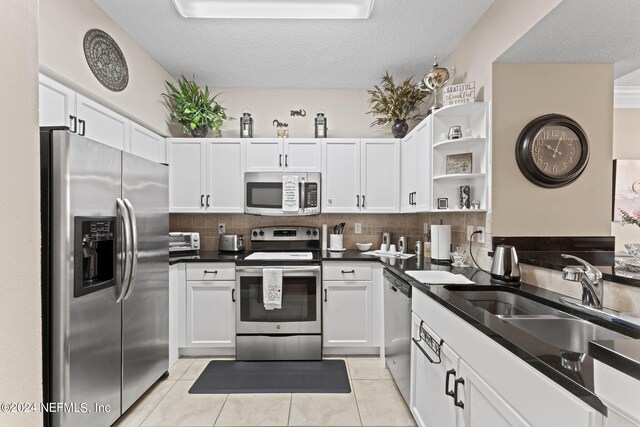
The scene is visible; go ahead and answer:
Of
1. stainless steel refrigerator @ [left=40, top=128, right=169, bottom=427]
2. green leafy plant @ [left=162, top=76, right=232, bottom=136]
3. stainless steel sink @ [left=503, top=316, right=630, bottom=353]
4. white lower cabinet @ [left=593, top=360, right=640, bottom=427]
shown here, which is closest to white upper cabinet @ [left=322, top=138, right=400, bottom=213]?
green leafy plant @ [left=162, top=76, right=232, bottom=136]

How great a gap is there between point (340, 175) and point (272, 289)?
1336 millimetres

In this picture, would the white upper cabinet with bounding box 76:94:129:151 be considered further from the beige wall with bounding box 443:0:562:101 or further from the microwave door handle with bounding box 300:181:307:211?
the beige wall with bounding box 443:0:562:101

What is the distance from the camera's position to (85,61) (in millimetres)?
2104

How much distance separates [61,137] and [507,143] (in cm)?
260

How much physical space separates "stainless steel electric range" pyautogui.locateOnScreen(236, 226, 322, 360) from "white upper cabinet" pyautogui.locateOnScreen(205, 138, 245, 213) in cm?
78

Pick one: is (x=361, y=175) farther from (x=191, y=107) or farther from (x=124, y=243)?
(x=124, y=243)

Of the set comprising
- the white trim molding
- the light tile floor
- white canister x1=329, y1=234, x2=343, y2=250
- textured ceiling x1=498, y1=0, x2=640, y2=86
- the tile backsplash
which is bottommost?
the light tile floor

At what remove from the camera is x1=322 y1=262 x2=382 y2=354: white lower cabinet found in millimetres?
2875

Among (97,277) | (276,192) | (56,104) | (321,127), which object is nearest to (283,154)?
(276,192)

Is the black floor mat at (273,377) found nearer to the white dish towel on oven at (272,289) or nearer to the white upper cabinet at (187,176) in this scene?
the white dish towel on oven at (272,289)

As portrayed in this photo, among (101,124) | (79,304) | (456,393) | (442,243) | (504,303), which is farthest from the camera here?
(442,243)

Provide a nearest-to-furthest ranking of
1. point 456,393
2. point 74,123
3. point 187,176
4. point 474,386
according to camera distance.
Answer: point 474,386 < point 456,393 < point 74,123 < point 187,176

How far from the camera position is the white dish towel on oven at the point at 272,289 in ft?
9.01

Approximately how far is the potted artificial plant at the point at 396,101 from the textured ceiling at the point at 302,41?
0.13m
